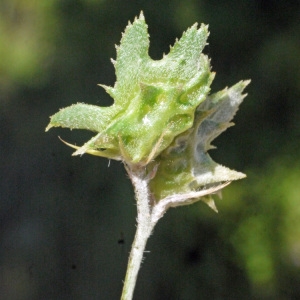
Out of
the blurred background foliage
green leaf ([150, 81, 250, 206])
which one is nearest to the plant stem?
green leaf ([150, 81, 250, 206])

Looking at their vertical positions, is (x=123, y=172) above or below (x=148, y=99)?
above

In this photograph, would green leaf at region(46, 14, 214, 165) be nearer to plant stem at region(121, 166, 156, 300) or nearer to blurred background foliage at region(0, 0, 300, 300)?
plant stem at region(121, 166, 156, 300)

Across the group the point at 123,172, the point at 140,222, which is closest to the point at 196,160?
the point at 140,222

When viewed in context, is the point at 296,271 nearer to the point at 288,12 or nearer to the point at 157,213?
the point at 288,12

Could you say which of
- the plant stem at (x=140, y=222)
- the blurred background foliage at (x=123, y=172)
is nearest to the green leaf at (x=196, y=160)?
the plant stem at (x=140, y=222)

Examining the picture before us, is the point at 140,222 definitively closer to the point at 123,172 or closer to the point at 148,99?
the point at 148,99
